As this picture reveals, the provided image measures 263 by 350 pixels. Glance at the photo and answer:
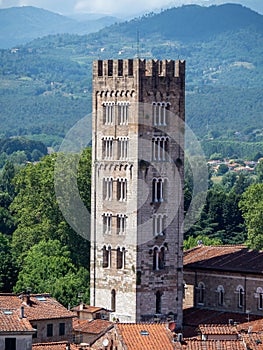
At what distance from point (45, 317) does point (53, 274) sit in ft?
75.9

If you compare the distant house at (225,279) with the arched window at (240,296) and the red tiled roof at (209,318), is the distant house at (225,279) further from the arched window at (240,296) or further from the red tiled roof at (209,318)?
the red tiled roof at (209,318)

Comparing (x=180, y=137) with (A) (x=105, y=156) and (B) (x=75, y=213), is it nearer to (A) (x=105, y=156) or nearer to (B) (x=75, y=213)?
(A) (x=105, y=156)

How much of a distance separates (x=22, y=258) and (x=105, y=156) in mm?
23493

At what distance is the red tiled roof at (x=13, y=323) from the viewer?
52.2m

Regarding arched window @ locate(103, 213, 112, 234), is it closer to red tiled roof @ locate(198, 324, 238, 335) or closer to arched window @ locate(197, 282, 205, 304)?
arched window @ locate(197, 282, 205, 304)

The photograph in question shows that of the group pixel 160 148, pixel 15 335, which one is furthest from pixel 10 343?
pixel 160 148

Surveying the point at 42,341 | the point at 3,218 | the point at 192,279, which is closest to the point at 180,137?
the point at 192,279

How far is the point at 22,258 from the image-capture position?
97.9 metres

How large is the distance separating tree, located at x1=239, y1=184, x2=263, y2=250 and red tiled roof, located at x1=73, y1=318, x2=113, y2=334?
33591 mm

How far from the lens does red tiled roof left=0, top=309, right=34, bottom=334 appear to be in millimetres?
52188

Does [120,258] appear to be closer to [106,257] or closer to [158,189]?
[106,257]

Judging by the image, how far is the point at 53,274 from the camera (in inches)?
3450

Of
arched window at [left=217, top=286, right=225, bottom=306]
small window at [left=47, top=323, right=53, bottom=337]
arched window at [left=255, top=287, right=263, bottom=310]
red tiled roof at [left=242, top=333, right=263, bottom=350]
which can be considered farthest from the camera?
arched window at [left=217, top=286, right=225, bottom=306]

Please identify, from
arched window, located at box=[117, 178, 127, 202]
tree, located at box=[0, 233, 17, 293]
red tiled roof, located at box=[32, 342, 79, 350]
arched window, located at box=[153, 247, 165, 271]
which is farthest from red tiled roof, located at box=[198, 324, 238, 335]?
tree, located at box=[0, 233, 17, 293]
